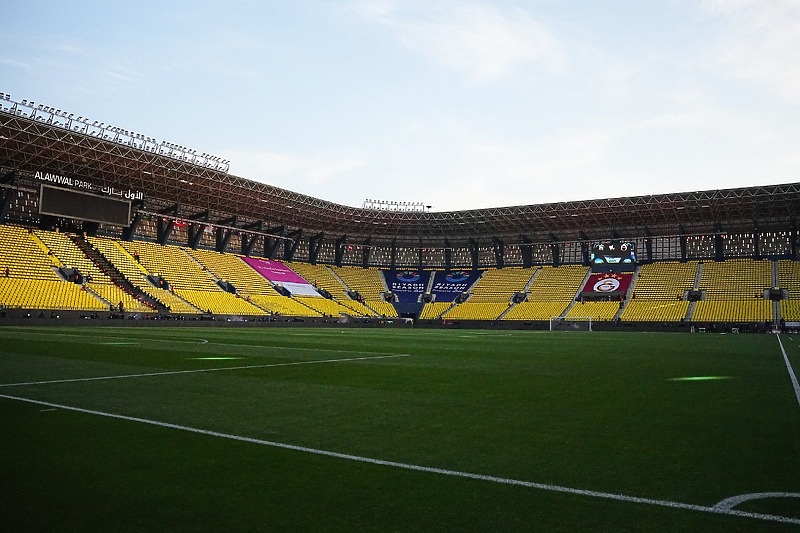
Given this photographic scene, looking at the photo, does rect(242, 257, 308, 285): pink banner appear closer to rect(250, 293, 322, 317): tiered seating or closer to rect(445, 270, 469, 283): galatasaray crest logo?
rect(250, 293, 322, 317): tiered seating

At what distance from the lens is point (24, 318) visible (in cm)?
3416

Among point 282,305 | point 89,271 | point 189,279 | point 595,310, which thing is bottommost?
point 282,305

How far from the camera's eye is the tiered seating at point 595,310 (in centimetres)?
5422

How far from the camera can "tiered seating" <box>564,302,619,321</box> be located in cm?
5422

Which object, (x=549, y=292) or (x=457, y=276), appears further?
(x=457, y=276)

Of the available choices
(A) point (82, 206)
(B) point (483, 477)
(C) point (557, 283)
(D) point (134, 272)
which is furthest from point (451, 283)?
(B) point (483, 477)

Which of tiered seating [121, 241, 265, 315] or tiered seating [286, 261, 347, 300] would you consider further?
tiered seating [286, 261, 347, 300]

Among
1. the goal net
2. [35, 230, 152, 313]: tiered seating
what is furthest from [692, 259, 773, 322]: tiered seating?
[35, 230, 152, 313]: tiered seating

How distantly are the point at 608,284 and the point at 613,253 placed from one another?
3621mm

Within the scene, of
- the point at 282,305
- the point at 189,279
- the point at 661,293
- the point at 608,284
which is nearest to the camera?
the point at 189,279

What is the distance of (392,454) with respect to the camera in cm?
488

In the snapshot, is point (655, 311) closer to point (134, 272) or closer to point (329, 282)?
point (329, 282)

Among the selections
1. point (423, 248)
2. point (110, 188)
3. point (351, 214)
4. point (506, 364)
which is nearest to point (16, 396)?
point (506, 364)

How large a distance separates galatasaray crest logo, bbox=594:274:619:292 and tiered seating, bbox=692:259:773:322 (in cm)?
794
